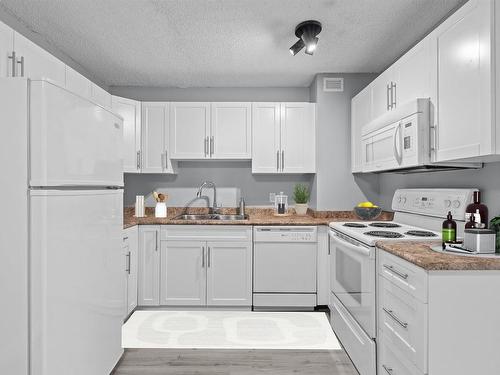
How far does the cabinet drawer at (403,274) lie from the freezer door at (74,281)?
154 cm

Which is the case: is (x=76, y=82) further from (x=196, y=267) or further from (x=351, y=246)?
(x=351, y=246)

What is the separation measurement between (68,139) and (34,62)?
820mm

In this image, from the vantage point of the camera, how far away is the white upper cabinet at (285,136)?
3.54 metres

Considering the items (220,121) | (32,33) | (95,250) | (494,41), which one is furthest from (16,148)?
(220,121)

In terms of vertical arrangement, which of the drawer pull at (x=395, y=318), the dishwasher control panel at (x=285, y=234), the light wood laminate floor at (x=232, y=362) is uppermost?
the dishwasher control panel at (x=285, y=234)

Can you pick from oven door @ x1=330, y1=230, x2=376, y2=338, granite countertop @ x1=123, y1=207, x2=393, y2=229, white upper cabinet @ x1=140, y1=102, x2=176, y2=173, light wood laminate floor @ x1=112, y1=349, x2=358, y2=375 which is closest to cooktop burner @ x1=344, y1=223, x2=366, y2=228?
oven door @ x1=330, y1=230, x2=376, y2=338

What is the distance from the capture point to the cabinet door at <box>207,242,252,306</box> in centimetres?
314

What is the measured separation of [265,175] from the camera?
388 cm

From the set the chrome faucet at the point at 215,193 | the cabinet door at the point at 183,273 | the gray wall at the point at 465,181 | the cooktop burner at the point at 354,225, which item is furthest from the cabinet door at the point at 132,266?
the gray wall at the point at 465,181

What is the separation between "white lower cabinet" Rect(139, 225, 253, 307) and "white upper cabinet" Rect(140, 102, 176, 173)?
82cm

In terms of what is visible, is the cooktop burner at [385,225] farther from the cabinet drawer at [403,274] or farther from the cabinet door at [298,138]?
the cabinet door at [298,138]

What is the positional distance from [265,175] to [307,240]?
1050 mm

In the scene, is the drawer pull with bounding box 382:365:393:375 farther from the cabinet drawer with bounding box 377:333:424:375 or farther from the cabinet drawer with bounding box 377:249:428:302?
the cabinet drawer with bounding box 377:249:428:302

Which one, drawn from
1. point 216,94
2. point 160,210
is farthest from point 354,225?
point 216,94
